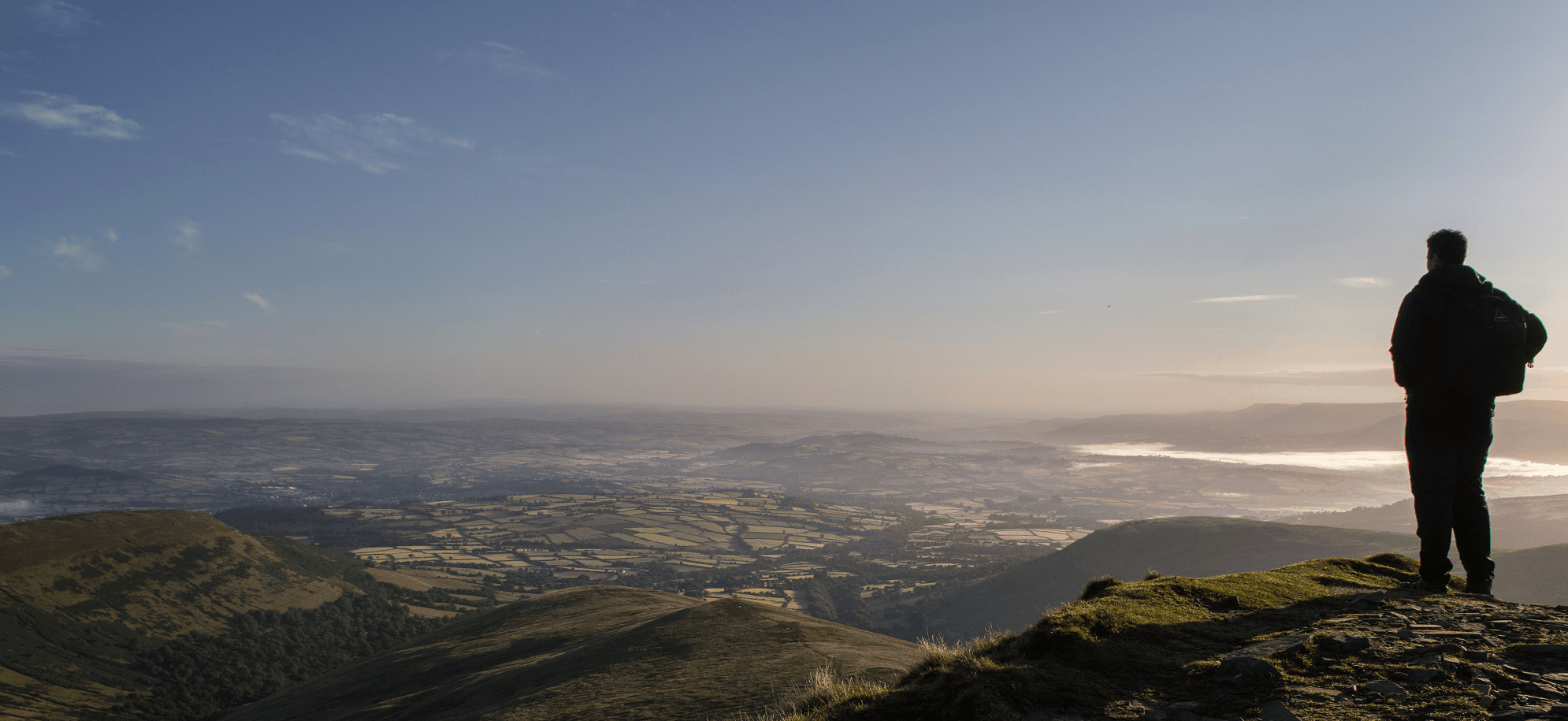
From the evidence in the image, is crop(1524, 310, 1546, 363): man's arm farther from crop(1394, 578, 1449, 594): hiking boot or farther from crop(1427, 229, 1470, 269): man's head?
crop(1394, 578, 1449, 594): hiking boot

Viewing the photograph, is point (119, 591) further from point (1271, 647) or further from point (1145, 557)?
point (1145, 557)

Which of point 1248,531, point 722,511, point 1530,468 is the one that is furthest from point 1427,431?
point 1530,468

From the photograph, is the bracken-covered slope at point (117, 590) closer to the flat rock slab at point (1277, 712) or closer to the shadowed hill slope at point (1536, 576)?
the flat rock slab at point (1277, 712)

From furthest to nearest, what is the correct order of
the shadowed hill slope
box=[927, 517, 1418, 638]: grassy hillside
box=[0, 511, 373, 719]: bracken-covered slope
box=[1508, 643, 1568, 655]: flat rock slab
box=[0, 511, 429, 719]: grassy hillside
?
box=[927, 517, 1418, 638]: grassy hillside < box=[0, 511, 429, 719]: grassy hillside < box=[0, 511, 373, 719]: bracken-covered slope < the shadowed hill slope < box=[1508, 643, 1568, 655]: flat rock slab

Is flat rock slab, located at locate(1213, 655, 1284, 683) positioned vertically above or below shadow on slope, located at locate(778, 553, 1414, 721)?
above

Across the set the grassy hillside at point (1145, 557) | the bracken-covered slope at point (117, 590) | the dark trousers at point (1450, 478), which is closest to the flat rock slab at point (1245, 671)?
the dark trousers at point (1450, 478)

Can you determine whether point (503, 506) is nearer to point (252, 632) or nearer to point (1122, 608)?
point (252, 632)

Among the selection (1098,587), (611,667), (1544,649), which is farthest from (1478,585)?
(611,667)

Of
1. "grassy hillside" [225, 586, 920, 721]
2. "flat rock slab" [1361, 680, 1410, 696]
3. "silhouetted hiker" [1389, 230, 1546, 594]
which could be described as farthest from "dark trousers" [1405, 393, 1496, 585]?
"grassy hillside" [225, 586, 920, 721]
